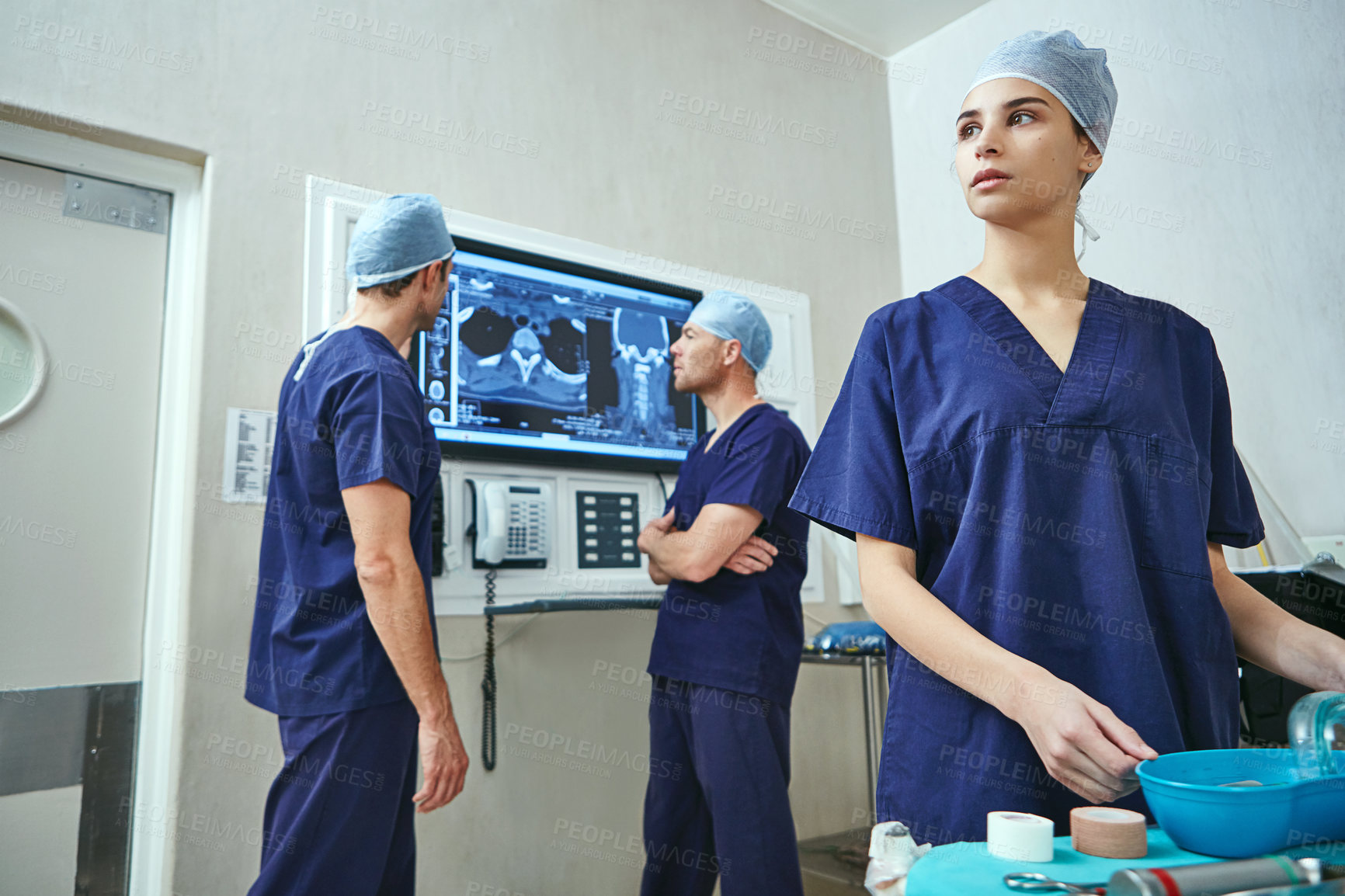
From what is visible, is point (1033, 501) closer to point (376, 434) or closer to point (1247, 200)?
point (376, 434)

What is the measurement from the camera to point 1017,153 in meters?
1.12

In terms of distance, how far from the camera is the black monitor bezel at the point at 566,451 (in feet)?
8.30

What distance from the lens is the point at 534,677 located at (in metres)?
2.65

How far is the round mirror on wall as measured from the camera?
2.04 metres

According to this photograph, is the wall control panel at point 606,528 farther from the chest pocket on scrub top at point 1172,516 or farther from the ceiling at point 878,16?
the ceiling at point 878,16

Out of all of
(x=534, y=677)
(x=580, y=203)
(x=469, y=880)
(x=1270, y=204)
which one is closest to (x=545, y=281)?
(x=580, y=203)

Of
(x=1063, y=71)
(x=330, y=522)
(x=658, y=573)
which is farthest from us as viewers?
(x=658, y=573)

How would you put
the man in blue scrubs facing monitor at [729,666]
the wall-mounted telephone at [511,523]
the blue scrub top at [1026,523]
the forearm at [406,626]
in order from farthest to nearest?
the wall-mounted telephone at [511,523] < the man in blue scrubs facing monitor at [729,666] < the forearm at [406,626] < the blue scrub top at [1026,523]

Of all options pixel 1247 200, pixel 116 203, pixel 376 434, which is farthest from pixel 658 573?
pixel 1247 200

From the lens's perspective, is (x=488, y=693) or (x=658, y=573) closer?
(x=658, y=573)

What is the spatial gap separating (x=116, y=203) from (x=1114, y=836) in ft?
8.08

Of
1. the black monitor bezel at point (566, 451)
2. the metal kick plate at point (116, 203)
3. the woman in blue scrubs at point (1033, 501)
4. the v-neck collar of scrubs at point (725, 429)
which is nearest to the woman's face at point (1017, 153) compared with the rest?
the woman in blue scrubs at point (1033, 501)

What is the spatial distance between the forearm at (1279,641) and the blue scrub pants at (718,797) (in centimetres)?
115

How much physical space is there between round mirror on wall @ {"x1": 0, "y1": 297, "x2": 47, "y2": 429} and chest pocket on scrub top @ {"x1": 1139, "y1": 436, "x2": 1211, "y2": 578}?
2.25m
